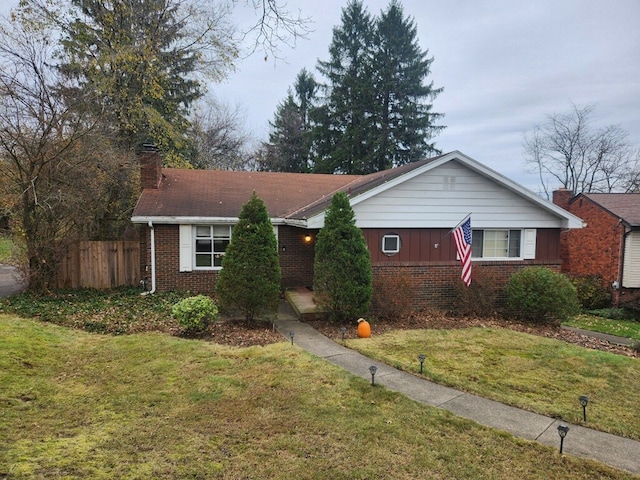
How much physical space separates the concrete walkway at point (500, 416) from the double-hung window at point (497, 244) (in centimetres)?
615

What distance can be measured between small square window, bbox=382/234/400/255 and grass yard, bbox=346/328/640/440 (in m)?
2.55

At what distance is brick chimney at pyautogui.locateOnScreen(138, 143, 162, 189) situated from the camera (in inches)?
532

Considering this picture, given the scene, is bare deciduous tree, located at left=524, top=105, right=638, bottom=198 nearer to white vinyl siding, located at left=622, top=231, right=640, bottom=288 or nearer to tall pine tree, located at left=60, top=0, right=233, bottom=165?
white vinyl siding, located at left=622, top=231, right=640, bottom=288

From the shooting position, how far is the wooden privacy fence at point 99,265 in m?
12.2

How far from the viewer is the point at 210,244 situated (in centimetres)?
1258

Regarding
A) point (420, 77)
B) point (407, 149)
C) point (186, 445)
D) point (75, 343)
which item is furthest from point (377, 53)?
point (186, 445)

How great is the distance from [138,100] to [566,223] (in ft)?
52.7

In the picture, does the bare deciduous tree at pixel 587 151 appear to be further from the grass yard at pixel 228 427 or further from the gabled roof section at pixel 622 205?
the grass yard at pixel 228 427

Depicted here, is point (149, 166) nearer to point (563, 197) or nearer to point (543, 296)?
point (543, 296)

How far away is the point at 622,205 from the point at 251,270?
18212 millimetres

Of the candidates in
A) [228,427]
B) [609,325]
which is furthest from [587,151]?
[228,427]

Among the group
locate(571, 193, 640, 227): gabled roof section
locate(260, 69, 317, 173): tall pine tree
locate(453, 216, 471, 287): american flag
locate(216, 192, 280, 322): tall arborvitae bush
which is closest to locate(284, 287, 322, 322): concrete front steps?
locate(216, 192, 280, 322): tall arborvitae bush

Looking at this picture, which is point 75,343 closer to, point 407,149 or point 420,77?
point 407,149

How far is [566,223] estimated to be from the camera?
11523mm
